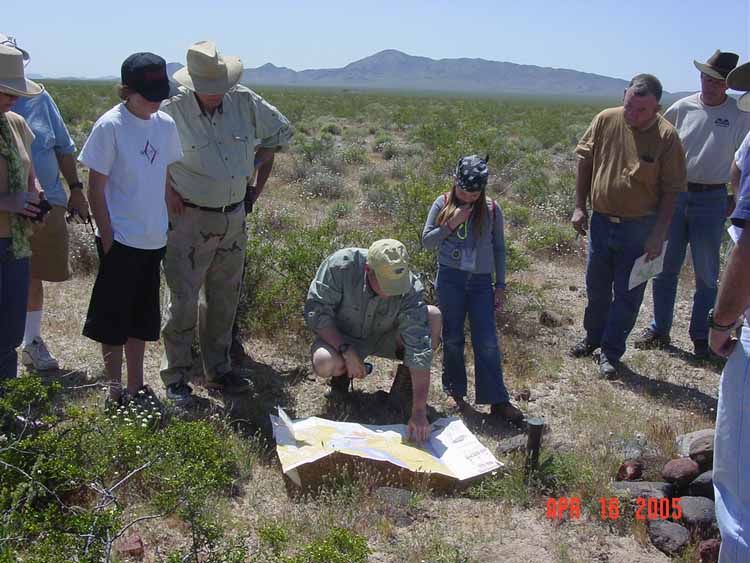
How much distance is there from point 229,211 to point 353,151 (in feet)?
38.2

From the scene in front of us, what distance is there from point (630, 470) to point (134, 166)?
9.87 feet

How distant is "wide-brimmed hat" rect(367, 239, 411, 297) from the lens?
155 inches

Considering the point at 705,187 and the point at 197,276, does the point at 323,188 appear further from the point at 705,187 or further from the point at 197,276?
the point at 197,276

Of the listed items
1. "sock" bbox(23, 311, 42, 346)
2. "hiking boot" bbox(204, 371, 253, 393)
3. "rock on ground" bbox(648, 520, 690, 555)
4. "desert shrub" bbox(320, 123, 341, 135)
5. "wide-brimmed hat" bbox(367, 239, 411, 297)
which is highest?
"desert shrub" bbox(320, 123, 341, 135)

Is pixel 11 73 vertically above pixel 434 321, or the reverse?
pixel 11 73

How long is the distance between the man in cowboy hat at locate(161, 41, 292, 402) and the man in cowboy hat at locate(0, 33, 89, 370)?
805 mm

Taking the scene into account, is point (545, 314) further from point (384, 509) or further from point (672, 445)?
point (384, 509)

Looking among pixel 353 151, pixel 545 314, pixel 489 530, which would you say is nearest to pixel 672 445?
pixel 489 530

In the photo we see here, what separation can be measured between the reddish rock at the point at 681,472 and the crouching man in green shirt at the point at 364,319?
1.24 meters

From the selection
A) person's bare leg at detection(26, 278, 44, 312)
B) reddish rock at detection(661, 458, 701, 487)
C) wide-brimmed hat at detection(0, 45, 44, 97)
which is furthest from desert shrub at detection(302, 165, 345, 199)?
reddish rock at detection(661, 458, 701, 487)

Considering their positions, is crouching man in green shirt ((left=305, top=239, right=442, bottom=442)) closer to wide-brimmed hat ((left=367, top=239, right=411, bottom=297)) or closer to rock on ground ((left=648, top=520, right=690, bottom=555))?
wide-brimmed hat ((left=367, top=239, right=411, bottom=297))

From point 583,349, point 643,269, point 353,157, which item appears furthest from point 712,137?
point 353,157

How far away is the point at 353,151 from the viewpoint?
15.8 metres

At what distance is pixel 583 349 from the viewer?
570 cm
